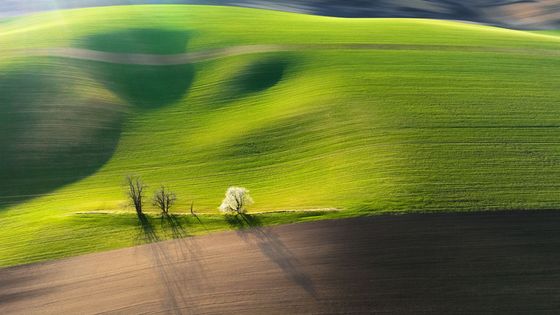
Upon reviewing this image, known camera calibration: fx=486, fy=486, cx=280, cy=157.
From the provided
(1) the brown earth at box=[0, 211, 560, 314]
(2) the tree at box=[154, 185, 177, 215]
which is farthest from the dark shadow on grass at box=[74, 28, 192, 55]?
(1) the brown earth at box=[0, 211, 560, 314]

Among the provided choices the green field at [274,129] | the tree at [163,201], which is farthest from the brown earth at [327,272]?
the tree at [163,201]

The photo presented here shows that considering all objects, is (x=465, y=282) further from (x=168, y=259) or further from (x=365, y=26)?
(x=365, y=26)

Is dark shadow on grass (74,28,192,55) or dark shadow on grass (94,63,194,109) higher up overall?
dark shadow on grass (74,28,192,55)

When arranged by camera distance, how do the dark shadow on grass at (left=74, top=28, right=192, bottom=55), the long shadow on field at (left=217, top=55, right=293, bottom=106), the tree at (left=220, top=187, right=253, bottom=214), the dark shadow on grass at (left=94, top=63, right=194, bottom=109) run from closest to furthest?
the tree at (left=220, top=187, right=253, bottom=214)
the long shadow on field at (left=217, top=55, right=293, bottom=106)
the dark shadow on grass at (left=94, top=63, right=194, bottom=109)
the dark shadow on grass at (left=74, top=28, right=192, bottom=55)

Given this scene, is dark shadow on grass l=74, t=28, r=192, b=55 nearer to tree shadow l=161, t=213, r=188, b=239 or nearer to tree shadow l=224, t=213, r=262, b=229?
tree shadow l=161, t=213, r=188, b=239

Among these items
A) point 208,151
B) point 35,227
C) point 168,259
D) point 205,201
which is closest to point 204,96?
point 208,151
